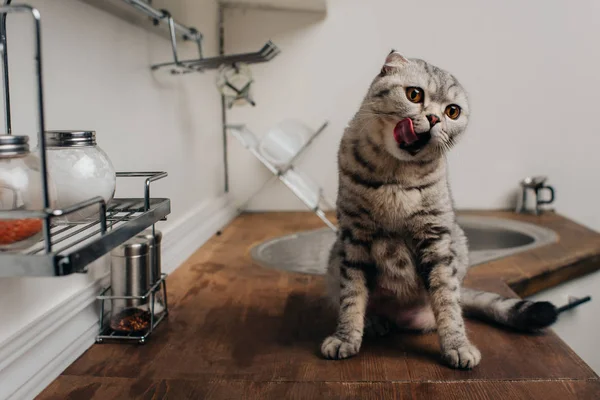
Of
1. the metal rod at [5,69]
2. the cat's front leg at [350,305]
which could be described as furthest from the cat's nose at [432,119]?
the metal rod at [5,69]

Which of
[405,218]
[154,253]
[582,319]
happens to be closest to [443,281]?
[405,218]

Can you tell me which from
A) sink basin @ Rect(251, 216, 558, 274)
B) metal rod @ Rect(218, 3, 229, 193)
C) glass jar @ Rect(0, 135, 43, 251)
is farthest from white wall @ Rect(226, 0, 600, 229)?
glass jar @ Rect(0, 135, 43, 251)

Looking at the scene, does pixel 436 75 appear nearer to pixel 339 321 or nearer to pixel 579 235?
pixel 339 321

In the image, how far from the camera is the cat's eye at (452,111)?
94 cm

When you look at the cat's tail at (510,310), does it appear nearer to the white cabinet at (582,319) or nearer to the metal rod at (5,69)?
the white cabinet at (582,319)

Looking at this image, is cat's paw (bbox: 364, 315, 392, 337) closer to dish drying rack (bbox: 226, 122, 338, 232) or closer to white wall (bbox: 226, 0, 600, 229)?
dish drying rack (bbox: 226, 122, 338, 232)

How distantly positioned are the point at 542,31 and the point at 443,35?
0.38 meters

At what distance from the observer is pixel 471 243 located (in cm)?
204

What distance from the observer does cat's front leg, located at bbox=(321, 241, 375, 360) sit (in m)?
0.96

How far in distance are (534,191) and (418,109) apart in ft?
4.68

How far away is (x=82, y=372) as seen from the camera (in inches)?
35.6

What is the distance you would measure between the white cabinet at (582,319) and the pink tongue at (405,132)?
870 mm

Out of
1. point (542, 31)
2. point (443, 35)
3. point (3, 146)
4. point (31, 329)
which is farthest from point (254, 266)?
point (542, 31)

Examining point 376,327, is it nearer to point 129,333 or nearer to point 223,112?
point 129,333
